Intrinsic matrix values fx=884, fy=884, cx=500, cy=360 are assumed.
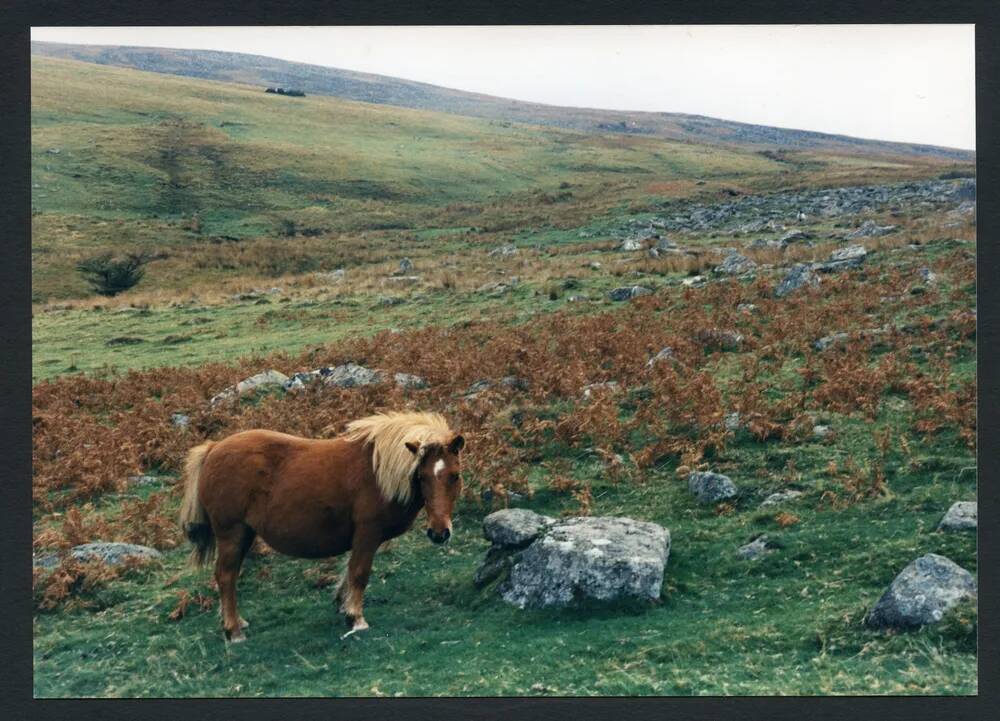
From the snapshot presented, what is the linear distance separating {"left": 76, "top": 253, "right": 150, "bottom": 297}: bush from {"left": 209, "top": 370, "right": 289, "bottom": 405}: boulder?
2170 cm

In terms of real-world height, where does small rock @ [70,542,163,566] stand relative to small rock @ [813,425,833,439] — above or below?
below

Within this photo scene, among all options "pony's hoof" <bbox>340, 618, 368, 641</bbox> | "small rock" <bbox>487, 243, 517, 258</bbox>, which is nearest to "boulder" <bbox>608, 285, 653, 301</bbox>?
"small rock" <bbox>487, 243, 517, 258</bbox>

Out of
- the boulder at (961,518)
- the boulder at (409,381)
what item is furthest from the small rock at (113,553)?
the boulder at (961,518)

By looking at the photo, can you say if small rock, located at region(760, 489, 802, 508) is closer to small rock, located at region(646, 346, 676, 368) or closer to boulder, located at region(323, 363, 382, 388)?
small rock, located at region(646, 346, 676, 368)

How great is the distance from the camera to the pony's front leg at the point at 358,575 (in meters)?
11.0

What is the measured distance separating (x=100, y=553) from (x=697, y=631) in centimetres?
841

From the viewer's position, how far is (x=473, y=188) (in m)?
71.4

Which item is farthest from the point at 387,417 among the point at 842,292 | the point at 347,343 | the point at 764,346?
the point at 842,292

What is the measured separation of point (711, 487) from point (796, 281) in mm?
11951

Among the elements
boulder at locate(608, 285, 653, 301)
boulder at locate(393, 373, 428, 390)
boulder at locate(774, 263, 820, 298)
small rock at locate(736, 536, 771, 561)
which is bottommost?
boulder at locate(393, 373, 428, 390)

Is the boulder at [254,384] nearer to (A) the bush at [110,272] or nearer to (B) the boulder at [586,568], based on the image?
(B) the boulder at [586,568]

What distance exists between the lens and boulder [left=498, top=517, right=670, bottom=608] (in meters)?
11.0

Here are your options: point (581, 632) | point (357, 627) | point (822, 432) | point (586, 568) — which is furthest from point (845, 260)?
point (357, 627)

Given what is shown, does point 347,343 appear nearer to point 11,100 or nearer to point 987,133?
point 11,100
